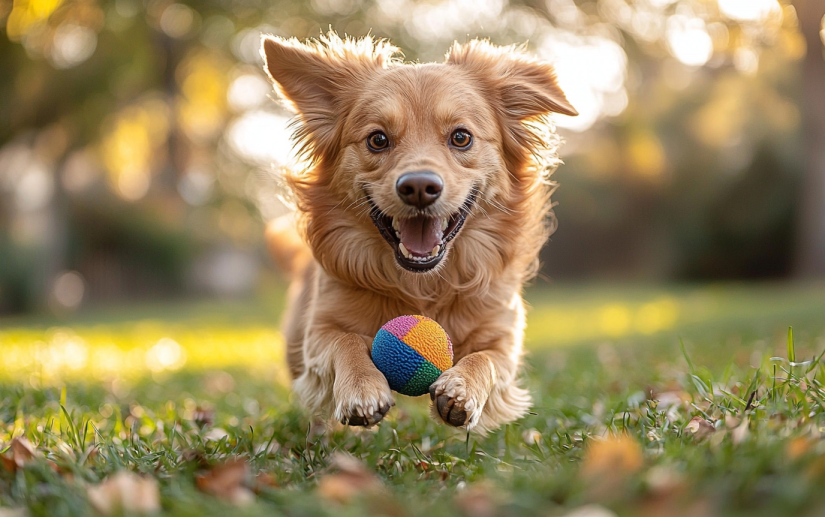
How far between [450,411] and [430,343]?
0.35 m

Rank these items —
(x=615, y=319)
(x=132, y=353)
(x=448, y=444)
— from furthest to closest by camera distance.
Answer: (x=615, y=319) < (x=132, y=353) < (x=448, y=444)

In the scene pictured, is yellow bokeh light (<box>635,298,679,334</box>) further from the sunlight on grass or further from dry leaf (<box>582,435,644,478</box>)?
dry leaf (<box>582,435,644,478</box>)

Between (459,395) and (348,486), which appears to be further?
(459,395)

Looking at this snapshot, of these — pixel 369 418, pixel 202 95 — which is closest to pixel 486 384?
pixel 369 418

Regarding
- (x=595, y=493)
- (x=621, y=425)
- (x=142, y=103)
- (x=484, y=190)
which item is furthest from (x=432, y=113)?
(x=142, y=103)

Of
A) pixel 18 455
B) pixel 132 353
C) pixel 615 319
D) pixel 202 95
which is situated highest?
pixel 202 95

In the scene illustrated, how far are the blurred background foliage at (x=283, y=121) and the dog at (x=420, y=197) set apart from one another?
829 centimetres

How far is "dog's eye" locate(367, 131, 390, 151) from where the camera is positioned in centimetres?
346

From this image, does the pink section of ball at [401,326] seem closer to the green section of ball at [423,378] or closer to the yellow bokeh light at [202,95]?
the green section of ball at [423,378]

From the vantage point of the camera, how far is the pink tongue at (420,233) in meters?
3.25

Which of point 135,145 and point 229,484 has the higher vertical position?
point 135,145

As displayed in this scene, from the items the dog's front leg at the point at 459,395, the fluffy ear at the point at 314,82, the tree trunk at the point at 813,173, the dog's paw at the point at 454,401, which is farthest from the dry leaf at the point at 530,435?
the tree trunk at the point at 813,173

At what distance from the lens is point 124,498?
1776 mm

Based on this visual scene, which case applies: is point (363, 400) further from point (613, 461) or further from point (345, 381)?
point (613, 461)
